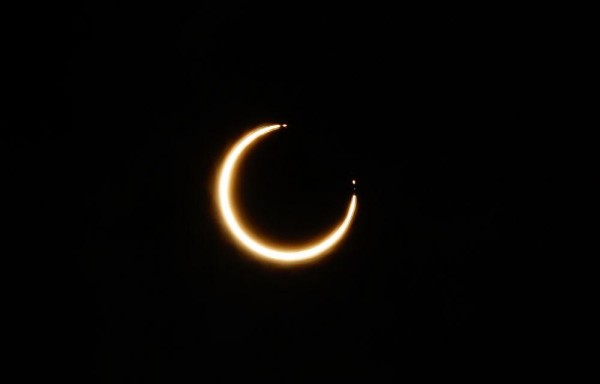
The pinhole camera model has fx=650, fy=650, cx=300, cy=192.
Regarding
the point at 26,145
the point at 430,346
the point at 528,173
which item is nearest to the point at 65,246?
the point at 26,145

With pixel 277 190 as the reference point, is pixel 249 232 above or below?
below

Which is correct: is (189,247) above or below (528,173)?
below

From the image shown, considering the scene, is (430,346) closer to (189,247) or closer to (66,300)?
(189,247)
